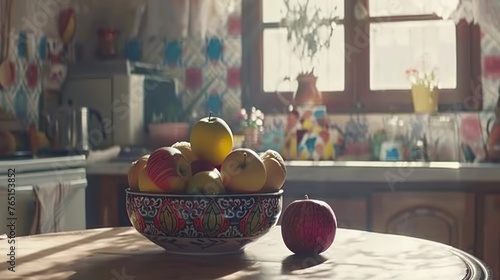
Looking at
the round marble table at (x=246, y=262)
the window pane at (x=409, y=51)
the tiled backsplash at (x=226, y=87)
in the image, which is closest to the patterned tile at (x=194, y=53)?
the tiled backsplash at (x=226, y=87)

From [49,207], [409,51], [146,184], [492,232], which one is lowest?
[492,232]

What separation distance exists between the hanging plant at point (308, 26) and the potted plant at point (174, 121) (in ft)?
1.68

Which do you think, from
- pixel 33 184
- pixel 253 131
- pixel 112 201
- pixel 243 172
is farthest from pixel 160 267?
pixel 253 131

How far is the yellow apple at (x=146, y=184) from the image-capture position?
1.54 m

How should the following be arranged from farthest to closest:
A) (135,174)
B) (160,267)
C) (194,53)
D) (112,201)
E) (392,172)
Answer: (194,53)
(112,201)
(392,172)
(135,174)
(160,267)

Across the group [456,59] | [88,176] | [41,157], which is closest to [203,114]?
[88,176]

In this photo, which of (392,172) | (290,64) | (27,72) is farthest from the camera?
(290,64)

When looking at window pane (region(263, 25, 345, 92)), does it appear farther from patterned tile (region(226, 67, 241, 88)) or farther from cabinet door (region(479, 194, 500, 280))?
cabinet door (region(479, 194, 500, 280))

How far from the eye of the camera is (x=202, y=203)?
150 cm

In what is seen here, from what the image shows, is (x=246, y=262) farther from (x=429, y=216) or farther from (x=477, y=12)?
(x=477, y=12)

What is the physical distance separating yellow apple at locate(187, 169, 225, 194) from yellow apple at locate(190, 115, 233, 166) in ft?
0.29

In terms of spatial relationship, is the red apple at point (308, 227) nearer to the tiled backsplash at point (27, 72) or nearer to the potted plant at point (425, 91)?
the potted plant at point (425, 91)

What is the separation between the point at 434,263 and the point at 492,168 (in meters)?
1.66

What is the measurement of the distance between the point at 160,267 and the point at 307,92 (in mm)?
2464
